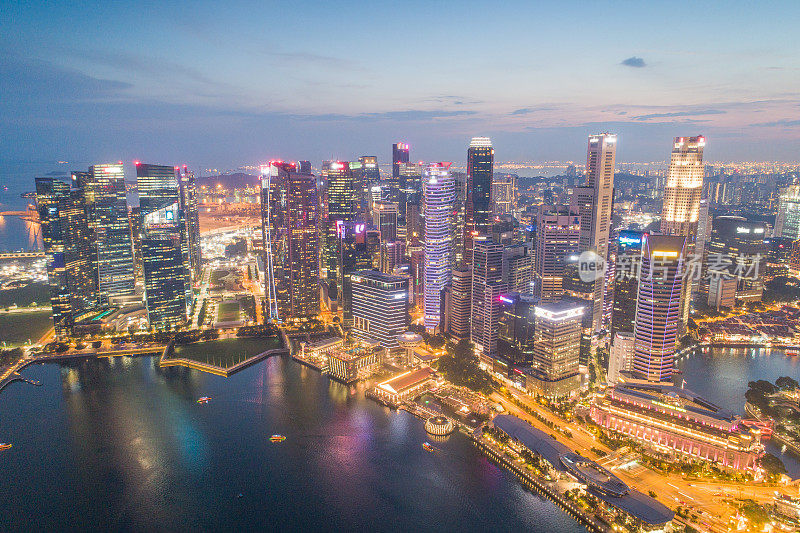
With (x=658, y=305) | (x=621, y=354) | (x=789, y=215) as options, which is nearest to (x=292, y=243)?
(x=621, y=354)

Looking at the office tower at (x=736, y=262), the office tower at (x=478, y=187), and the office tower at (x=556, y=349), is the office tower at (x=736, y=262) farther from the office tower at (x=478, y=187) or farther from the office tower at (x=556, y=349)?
the office tower at (x=556, y=349)

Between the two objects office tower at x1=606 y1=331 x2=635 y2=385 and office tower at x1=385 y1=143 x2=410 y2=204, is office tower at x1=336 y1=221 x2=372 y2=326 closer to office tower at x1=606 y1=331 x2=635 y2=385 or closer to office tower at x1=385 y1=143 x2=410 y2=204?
office tower at x1=606 y1=331 x2=635 y2=385

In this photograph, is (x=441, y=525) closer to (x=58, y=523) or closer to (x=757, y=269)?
(x=58, y=523)

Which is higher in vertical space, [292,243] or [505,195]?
[505,195]

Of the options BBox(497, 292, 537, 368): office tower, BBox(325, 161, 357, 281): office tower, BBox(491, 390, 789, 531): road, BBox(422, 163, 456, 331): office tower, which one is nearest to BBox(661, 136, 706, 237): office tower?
BBox(497, 292, 537, 368): office tower

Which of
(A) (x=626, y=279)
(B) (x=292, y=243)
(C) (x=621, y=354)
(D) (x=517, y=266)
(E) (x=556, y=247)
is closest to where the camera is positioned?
(C) (x=621, y=354)

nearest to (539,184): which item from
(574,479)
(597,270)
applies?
(597,270)

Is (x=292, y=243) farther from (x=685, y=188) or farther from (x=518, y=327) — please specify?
(x=685, y=188)

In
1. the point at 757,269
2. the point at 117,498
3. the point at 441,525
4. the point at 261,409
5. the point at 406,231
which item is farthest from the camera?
the point at 406,231
